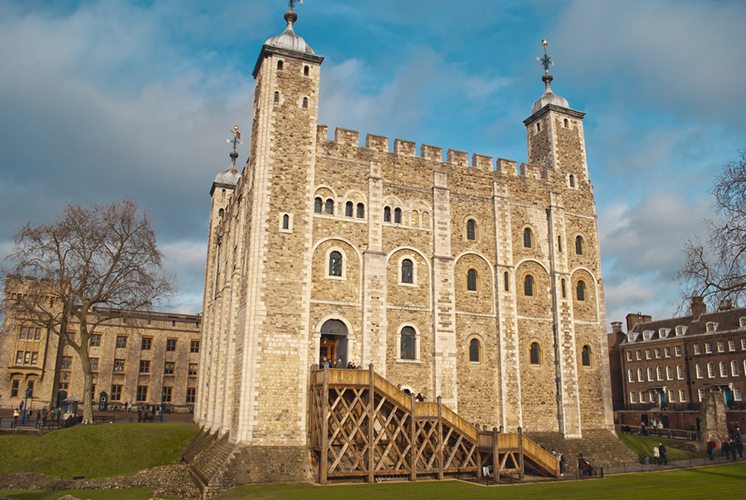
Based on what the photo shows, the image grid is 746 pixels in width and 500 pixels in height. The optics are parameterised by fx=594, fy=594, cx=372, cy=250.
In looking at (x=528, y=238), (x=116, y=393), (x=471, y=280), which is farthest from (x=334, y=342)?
(x=116, y=393)

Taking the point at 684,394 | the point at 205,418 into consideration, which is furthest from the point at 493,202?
the point at 684,394

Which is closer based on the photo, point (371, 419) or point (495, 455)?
point (371, 419)

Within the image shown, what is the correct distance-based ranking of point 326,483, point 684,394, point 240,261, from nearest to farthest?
1. point 326,483
2. point 240,261
3. point 684,394

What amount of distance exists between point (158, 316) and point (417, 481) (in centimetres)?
4092

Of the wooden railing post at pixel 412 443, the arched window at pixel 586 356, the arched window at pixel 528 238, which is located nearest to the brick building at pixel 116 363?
the wooden railing post at pixel 412 443

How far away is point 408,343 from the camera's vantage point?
94.9 ft

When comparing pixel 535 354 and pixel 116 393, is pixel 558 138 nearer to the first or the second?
pixel 535 354

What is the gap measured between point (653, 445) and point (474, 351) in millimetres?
13290

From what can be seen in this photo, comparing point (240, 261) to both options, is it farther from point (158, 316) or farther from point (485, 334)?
point (158, 316)

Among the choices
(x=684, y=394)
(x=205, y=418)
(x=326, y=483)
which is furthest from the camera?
(x=684, y=394)

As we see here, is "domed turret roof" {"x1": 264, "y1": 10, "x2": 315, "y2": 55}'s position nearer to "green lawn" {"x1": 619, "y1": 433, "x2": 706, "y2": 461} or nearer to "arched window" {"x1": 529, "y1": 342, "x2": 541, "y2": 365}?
"arched window" {"x1": 529, "y1": 342, "x2": 541, "y2": 365}

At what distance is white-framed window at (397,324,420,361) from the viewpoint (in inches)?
1126

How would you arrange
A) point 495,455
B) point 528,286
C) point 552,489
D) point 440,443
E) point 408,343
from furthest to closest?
point 528,286 → point 408,343 → point 440,443 → point 495,455 → point 552,489

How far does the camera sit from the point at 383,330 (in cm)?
2814
